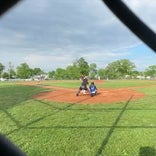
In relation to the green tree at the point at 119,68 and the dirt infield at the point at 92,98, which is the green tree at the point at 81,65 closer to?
the green tree at the point at 119,68

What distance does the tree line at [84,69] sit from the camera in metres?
111

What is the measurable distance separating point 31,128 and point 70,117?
243 cm

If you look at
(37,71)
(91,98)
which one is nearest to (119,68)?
(37,71)

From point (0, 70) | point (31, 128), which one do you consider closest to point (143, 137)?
point (31, 128)

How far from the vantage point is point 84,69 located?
10862cm

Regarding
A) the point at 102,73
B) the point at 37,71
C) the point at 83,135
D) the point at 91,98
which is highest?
the point at 37,71

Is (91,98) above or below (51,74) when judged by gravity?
below

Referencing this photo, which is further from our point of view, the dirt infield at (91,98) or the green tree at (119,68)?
the green tree at (119,68)

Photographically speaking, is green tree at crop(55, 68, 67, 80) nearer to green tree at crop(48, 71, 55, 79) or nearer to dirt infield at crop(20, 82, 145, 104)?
green tree at crop(48, 71, 55, 79)

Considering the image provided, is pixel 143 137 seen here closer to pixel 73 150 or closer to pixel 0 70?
pixel 73 150

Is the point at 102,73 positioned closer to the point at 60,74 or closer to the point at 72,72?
the point at 72,72

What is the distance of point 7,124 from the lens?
416 inches

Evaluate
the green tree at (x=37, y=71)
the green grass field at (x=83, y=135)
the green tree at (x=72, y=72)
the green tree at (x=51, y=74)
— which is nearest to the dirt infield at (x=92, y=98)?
the green grass field at (x=83, y=135)

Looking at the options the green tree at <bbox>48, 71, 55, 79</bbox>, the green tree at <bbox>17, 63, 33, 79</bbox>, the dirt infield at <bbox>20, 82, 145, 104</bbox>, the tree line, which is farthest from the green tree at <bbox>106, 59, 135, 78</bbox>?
the dirt infield at <bbox>20, 82, 145, 104</bbox>
